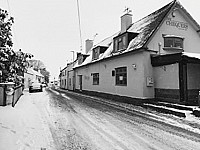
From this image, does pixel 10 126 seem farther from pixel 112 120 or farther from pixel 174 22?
pixel 174 22

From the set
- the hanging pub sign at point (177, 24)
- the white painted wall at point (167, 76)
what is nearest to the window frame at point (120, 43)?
the hanging pub sign at point (177, 24)

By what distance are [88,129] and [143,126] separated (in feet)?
6.84

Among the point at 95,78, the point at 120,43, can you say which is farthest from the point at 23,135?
the point at 95,78

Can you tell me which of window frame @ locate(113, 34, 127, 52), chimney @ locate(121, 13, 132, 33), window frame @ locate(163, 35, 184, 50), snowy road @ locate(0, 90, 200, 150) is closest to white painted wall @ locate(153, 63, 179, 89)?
window frame @ locate(163, 35, 184, 50)

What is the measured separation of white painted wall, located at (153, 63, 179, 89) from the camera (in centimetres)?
1013

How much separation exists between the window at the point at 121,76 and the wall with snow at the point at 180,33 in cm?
319

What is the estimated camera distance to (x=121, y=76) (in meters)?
14.5

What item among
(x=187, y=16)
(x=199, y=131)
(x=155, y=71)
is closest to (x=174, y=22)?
(x=187, y=16)

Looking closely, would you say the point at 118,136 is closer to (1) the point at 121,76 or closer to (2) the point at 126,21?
(1) the point at 121,76

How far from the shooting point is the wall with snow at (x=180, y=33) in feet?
39.7

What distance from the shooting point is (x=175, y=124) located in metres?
6.66

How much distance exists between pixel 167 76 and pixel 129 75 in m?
3.14

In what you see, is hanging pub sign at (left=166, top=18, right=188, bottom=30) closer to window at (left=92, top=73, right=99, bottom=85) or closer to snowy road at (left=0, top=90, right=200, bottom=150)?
snowy road at (left=0, top=90, right=200, bottom=150)

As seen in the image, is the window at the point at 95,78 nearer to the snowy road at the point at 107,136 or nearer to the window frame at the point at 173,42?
the window frame at the point at 173,42
